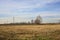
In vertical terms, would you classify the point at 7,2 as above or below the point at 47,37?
above

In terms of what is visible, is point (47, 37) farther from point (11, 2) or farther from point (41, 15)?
point (11, 2)

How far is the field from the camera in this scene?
297cm

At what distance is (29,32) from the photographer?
9.82 feet

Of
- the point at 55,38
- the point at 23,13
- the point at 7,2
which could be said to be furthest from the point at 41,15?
the point at 7,2

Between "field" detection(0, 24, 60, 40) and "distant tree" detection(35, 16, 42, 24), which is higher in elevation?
"distant tree" detection(35, 16, 42, 24)

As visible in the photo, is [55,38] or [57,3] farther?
[57,3]

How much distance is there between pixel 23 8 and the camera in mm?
3111

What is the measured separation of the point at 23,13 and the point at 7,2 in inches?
19.6

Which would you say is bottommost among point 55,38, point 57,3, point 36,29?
point 55,38

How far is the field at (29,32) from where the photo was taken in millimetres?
2971

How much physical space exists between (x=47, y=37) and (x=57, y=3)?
91 centimetres

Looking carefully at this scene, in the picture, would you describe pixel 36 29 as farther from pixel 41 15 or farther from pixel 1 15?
pixel 1 15

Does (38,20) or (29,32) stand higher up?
(38,20)

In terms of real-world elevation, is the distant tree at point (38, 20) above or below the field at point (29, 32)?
above
